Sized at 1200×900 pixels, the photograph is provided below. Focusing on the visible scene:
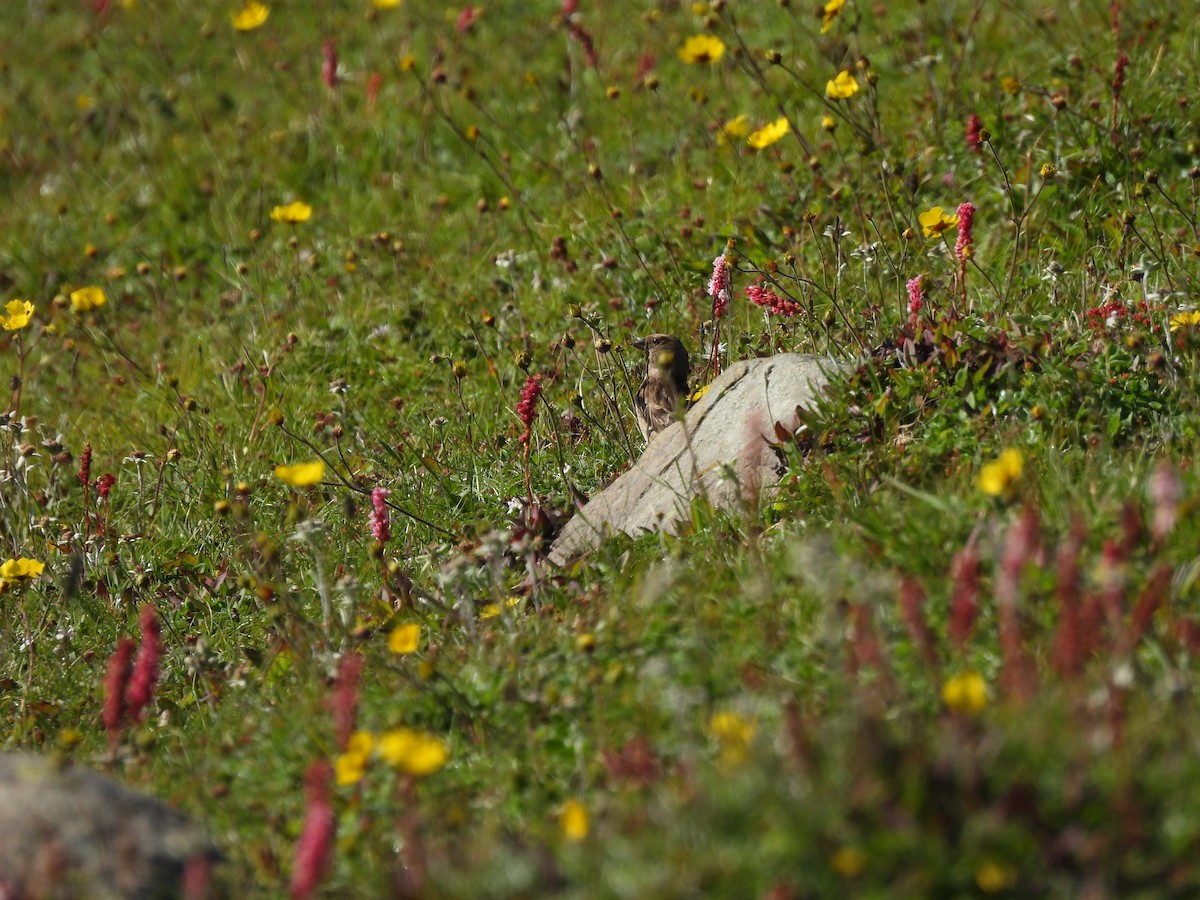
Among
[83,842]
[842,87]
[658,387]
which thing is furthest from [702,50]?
[83,842]

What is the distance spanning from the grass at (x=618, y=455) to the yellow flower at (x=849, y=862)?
35mm

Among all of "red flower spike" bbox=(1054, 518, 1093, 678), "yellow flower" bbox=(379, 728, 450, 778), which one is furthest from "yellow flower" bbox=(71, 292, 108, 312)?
"red flower spike" bbox=(1054, 518, 1093, 678)

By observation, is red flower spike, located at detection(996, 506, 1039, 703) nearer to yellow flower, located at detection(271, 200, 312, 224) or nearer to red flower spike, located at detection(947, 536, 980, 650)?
red flower spike, located at detection(947, 536, 980, 650)

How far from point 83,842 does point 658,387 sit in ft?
8.12

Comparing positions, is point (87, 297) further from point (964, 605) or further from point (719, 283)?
point (964, 605)

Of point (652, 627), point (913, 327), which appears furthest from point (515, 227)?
point (652, 627)

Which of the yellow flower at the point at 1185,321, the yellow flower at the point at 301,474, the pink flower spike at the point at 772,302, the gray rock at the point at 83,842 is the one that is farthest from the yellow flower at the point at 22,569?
the yellow flower at the point at 1185,321

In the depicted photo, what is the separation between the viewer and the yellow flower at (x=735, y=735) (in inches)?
95.2

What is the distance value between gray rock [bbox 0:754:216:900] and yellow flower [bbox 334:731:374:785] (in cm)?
29

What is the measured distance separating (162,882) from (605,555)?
162 centimetres

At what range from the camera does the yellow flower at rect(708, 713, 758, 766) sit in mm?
2418

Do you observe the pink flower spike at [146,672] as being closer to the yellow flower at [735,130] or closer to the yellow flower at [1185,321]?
the yellow flower at [1185,321]

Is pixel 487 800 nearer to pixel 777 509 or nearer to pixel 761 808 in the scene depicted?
pixel 761 808

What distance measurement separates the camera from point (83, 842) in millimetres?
2490
